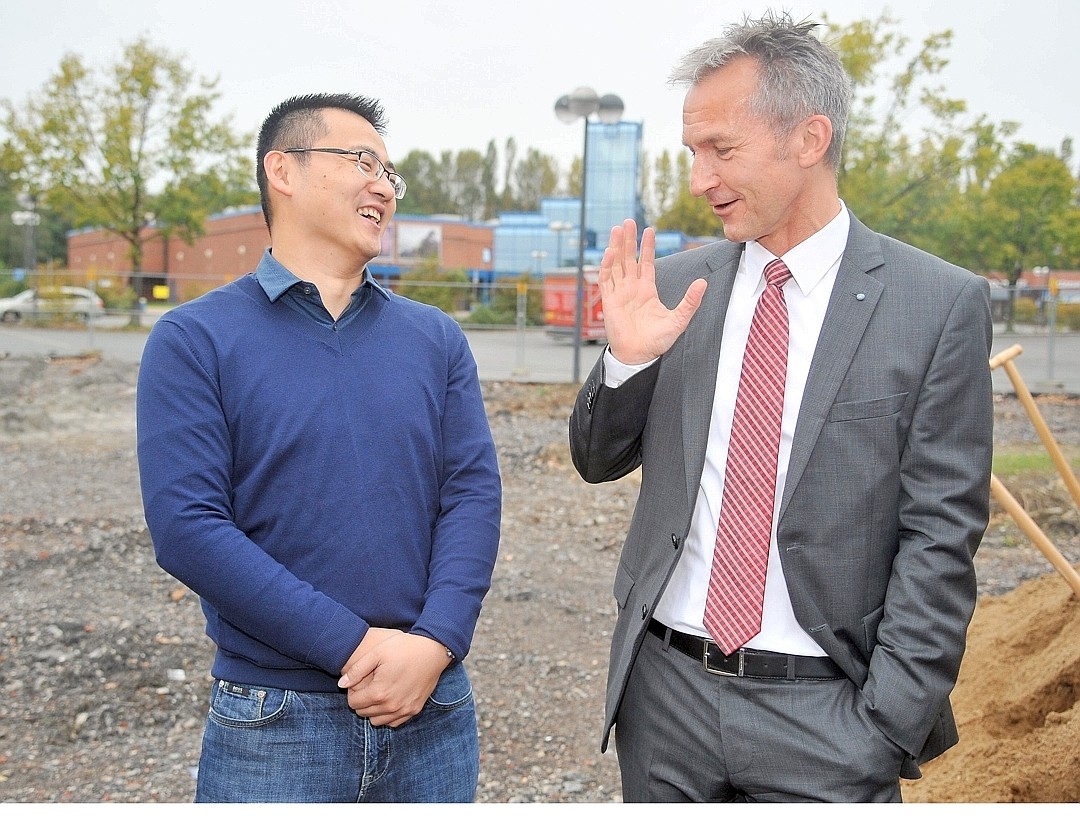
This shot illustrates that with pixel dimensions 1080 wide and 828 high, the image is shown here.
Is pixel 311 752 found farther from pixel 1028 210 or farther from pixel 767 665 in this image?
pixel 1028 210

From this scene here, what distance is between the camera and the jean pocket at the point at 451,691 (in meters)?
2.17

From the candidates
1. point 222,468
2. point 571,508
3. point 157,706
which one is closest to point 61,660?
point 157,706

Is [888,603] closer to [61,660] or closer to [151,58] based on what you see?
[61,660]

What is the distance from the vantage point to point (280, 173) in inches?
89.8

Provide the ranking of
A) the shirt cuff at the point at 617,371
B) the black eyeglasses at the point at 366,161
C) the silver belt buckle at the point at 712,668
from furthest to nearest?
the black eyeglasses at the point at 366,161 < the shirt cuff at the point at 617,371 < the silver belt buckle at the point at 712,668

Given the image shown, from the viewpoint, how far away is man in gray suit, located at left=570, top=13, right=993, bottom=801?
1896 millimetres

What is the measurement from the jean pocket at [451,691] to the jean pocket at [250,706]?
1.02 ft

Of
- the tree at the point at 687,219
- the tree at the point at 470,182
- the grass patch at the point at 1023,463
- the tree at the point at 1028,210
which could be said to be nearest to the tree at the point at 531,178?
the tree at the point at 470,182

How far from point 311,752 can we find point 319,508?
485 mm

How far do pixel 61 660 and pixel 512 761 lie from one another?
2.33m

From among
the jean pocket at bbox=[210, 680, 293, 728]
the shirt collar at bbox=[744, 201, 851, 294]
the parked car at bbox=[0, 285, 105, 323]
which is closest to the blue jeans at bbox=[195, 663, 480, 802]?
the jean pocket at bbox=[210, 680, 293, 728]

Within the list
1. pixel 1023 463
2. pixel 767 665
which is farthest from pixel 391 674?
pixel 1023 463

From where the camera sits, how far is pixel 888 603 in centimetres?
193

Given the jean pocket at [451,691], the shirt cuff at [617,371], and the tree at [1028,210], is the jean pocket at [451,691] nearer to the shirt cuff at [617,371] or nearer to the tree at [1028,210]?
the shirt cuff at [617,371]
